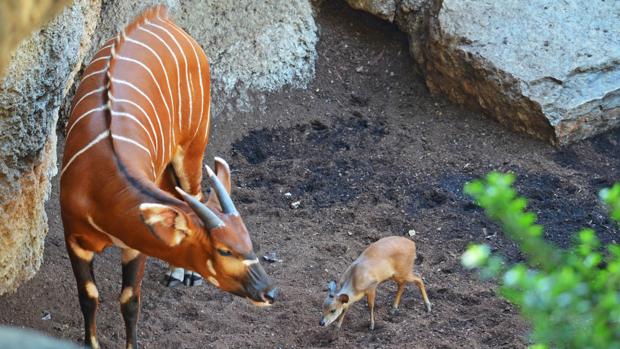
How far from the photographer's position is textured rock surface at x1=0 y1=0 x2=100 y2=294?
5020 millimetres

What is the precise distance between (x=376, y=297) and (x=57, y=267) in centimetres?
179

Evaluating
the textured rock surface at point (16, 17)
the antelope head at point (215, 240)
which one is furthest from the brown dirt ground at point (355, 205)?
the textured rock surface at point (16, 17)

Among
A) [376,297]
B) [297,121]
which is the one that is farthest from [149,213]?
[297,121]

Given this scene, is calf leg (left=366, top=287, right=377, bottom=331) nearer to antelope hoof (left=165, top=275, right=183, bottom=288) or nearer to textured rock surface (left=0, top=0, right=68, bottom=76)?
antelope hoof (left=165, top=275, right=183, bottom=288)

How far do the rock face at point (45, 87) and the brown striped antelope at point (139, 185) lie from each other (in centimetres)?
22

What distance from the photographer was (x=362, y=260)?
5.56 m

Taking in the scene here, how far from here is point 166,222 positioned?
4.40 meters

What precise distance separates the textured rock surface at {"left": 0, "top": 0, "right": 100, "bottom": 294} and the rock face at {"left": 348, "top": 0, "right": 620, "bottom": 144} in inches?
119

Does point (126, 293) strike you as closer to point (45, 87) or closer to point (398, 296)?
point (45, 87)

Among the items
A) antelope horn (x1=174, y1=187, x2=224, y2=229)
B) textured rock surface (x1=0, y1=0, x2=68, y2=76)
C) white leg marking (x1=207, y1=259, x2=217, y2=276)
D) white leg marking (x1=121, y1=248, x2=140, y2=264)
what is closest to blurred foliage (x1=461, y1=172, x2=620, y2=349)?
textured rock surface (x1=0, y1=0, x2=68, y2=76)

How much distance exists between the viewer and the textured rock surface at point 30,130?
198 inches

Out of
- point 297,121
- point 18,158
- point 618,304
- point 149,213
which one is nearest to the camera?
point 618,304

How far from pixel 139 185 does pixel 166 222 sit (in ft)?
0.82

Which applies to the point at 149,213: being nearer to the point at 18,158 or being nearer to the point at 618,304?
the point at 18,158
